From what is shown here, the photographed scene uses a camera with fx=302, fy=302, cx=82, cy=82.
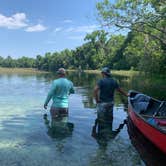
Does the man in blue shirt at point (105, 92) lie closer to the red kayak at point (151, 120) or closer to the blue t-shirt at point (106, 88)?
the blue t-shirt at point (106, 88)

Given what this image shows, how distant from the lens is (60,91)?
10.0 meters

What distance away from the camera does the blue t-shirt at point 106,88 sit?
34.5 ft

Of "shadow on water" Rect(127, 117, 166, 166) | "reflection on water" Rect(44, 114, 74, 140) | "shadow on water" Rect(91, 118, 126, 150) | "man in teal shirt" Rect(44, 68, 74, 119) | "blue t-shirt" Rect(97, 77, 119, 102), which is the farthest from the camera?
"blue t-shirt" Rect(97, 77, 119, 102)

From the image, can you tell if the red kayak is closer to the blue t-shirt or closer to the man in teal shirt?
the blue t-shirt

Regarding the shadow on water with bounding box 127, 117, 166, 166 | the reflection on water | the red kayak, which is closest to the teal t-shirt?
the reflection on water

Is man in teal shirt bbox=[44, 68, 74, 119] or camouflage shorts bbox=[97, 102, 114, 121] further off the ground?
man in teal shirt bbox=[44, 68, 74, 119]

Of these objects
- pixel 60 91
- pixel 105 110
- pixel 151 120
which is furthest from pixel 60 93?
pixel 151 120

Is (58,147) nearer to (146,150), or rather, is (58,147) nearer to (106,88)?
(146,150)

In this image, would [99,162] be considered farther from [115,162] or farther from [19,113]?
[19,113]

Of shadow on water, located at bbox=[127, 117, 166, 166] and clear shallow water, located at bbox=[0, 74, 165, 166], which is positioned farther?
shadow on water, located at bbox=[127, 117, 166, 166]

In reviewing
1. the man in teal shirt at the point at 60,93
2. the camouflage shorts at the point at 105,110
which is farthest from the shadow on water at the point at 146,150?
the man in teal shirt at the point at 60,93

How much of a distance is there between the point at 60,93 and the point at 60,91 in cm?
7

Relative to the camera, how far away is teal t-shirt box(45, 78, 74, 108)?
9898mm

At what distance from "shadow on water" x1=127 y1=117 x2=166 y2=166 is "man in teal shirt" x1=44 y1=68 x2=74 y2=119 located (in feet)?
8.45
